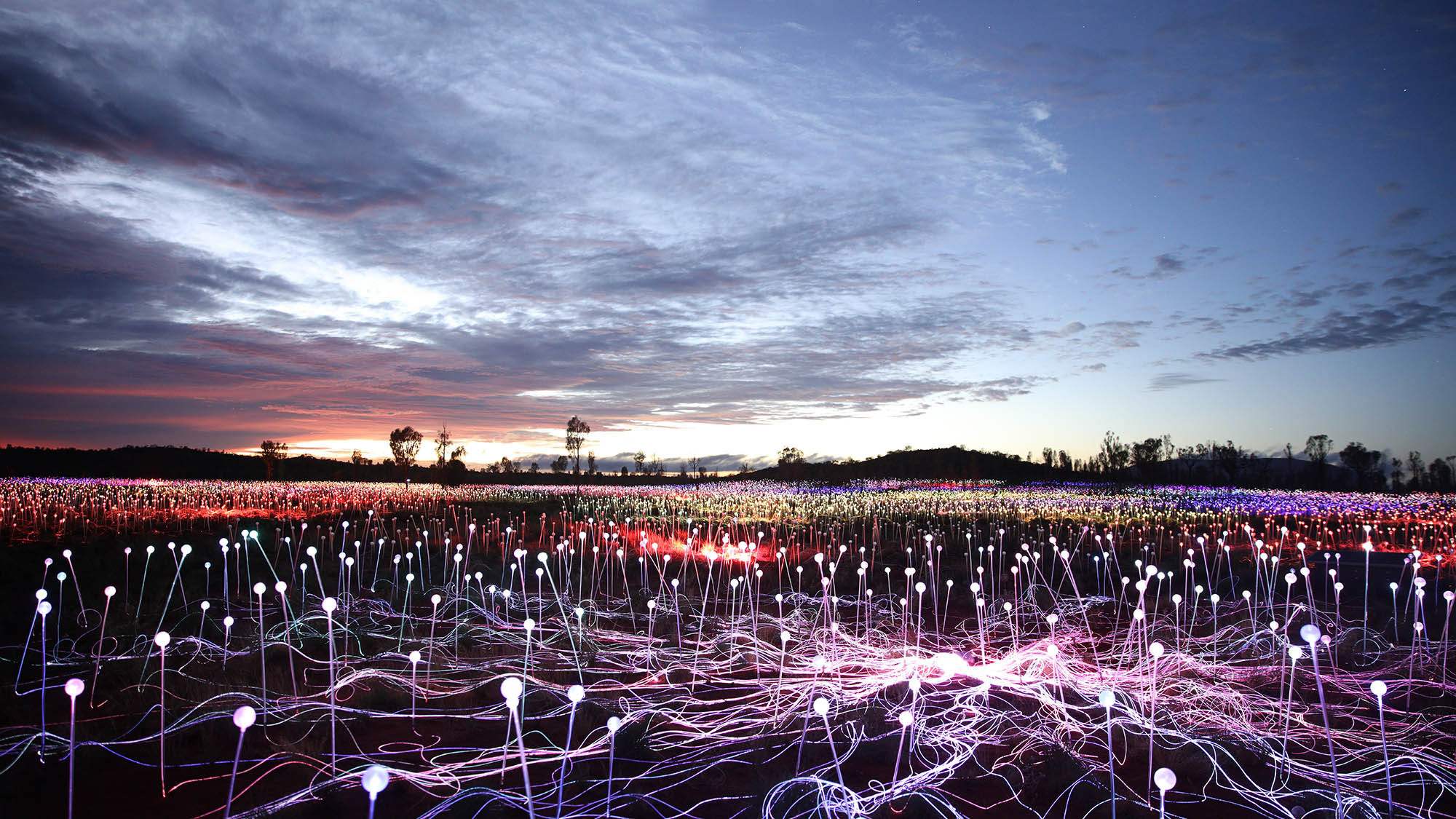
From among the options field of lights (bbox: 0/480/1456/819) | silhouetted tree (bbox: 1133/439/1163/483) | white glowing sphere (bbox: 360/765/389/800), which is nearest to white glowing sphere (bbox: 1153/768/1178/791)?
field of lights (bbox: 0/480/1456/819)

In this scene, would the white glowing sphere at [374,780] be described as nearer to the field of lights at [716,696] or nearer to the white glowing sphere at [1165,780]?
the field of lights at [716,696]

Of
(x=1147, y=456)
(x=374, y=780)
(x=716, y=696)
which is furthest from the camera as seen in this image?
(x=1147, y=456)

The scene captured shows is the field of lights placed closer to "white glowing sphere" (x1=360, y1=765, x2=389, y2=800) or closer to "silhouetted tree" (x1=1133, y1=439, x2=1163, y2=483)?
"white glowing sphere" (x1=360, y1=765, x2=389, y2=800)

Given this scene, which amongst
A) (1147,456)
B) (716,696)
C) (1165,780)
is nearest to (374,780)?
(1165,780)

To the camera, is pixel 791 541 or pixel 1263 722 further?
pixel 791 541

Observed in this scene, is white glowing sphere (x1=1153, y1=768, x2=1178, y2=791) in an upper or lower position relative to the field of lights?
upper

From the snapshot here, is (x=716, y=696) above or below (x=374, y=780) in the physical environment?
below

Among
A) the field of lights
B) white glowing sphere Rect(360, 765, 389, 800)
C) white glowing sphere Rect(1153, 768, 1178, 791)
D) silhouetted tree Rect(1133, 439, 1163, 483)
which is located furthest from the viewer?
silhouetted tree Rect(1133, 439, 1163, 483)

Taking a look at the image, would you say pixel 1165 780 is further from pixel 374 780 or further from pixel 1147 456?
pixel 1147 456

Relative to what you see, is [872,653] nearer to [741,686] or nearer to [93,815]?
[741,686]

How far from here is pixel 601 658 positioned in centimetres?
757

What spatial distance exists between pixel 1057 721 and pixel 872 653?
2189 millimetres

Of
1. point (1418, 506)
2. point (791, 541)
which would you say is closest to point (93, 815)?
point (791, 541)

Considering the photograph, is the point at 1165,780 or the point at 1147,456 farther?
the point at 1147,456
